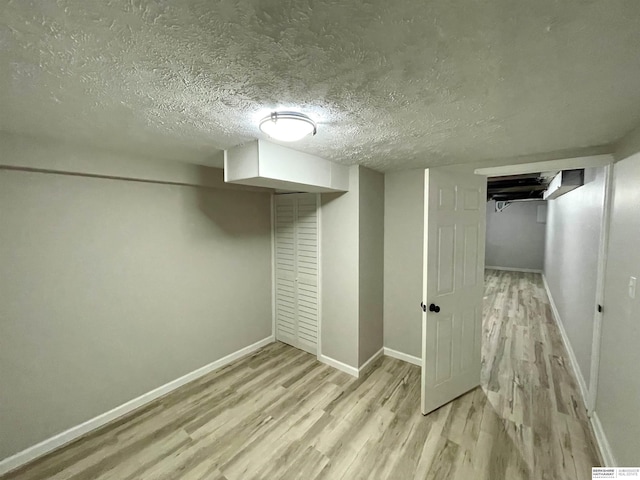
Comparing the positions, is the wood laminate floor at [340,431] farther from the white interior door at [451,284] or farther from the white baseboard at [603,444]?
the white interior door at [451,284]

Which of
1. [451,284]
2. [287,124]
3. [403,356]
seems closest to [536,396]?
[403,356]

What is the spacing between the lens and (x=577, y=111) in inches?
50.6

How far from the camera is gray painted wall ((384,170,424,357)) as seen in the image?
278cm

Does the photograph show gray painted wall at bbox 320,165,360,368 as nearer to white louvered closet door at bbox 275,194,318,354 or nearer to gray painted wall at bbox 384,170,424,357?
white louvered closet door at bbox 275,194,318,354

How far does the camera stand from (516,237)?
7945 millimetres

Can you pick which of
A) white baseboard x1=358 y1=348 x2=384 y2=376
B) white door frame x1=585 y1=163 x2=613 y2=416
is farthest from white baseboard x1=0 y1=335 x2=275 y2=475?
white door frame x1=585 y1=163 x2=613 y2=416

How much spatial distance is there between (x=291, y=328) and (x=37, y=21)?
310 centimetres

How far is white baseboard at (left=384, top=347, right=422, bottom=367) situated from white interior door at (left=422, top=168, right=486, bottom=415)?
54cm

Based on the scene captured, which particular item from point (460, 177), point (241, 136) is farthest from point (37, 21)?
point (460, 177)

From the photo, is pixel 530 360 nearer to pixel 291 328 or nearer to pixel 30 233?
pixel 291 328

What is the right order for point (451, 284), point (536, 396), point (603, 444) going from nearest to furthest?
point (603, 444) < point (451, 284) < point (536, 396)

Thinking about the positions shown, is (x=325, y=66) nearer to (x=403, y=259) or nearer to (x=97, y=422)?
(x=403, y=259)

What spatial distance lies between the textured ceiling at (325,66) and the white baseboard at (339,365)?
2.25 meters

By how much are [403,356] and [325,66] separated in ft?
9.59
